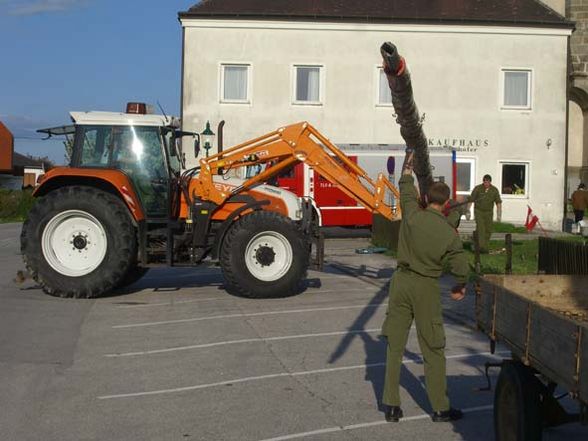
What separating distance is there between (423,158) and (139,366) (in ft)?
19.0

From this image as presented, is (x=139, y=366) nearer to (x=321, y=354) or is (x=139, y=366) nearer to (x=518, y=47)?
(x=321, y=354)

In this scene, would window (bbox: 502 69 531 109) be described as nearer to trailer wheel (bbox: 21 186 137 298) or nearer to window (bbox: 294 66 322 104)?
window (bbox: 294 66 322 104)

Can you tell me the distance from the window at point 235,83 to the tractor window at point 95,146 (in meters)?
19.2

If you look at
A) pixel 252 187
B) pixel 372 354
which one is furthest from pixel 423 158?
pixel 372 354

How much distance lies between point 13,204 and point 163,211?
3124cm

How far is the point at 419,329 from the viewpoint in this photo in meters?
7.28

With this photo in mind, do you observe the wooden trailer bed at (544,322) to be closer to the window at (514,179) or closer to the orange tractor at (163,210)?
the orange tractor at (163,210)

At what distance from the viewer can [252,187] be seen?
51.0 ft

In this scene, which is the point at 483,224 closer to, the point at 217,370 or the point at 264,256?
the point at 264,256

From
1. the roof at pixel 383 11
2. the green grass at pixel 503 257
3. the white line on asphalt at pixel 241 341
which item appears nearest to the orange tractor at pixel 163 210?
the green grass at pixel 503 257

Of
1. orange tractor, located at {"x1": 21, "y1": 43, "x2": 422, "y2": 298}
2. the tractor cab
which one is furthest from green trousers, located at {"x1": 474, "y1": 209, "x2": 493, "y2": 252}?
the tractor cab

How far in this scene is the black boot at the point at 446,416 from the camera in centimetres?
719

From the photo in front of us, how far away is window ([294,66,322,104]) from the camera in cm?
3412

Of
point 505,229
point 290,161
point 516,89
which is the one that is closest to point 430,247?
point 290,161
